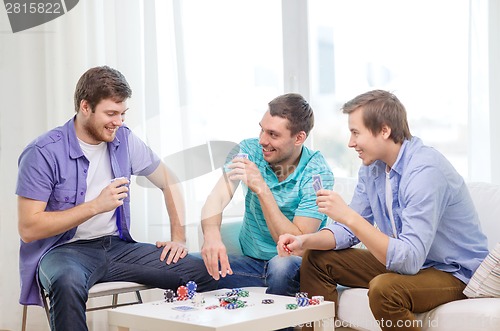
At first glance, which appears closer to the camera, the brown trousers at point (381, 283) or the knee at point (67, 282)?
the brown trousers at point (381, 283)

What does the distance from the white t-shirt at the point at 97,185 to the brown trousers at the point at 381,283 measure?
73cm

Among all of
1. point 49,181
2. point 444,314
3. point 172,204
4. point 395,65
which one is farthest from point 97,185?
point 395,65

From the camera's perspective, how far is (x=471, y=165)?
3637 millimetres

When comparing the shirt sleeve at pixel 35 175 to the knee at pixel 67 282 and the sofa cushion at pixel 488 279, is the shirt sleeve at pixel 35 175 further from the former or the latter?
the sofa cushion at pixel 488 279

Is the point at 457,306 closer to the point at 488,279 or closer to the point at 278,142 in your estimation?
the point at 488,279

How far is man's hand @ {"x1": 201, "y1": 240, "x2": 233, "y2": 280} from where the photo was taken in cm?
271

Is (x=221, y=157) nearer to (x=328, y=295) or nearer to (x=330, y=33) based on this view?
(x=330, y=33)

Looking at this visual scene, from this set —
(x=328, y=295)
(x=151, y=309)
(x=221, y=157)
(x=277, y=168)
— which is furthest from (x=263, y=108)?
(x=151, y=309)

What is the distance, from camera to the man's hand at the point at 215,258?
2713mm

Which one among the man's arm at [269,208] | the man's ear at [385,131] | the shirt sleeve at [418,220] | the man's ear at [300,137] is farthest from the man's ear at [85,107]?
the shirt sleeve at [418,220]

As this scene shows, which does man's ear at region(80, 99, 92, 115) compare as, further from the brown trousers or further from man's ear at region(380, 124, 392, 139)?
man's ear at region(380, 124, 392, 139)

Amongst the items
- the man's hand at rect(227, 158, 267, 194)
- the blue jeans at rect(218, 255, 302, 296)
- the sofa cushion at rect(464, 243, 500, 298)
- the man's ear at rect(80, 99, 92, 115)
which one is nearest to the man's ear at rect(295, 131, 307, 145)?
the man's hand at rect(227, 158, 267, 194)

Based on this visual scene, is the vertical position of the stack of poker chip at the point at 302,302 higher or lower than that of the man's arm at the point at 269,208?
lower

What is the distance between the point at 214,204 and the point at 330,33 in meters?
1.42
